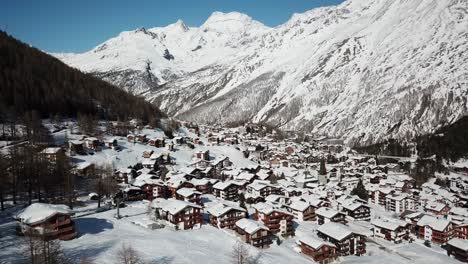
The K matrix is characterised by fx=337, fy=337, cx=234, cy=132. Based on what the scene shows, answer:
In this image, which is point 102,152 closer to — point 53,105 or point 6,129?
point 6,129

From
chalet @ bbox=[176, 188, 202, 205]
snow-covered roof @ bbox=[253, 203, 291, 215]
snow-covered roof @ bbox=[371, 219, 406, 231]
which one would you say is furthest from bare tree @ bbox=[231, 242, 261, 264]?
snow-covered roof @ bbox=[371, 219, 406, 231]

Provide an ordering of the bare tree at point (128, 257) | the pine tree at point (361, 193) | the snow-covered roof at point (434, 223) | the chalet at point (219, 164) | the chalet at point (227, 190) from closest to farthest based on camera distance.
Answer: the bare tree at point (128, 257) → the snow-covered roof at point (434, 223) → the chalet at point (227, 190) → the pine tree at point (361, 193) → the chalet at point (219, 164)

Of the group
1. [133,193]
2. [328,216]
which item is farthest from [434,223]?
[133,193]

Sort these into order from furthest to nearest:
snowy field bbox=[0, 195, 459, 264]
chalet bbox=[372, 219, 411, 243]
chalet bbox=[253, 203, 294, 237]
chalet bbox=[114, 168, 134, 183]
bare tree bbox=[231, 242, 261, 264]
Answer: chalet bbox=[114, 168, 134, 183], chalet bbox=[372, 219, 411, 243], chalet bbox=[253, 203, 294, 237], bare tree bbox=[231, 242, 261, 264], snowy field bbox=[0, 195, 459, 264]

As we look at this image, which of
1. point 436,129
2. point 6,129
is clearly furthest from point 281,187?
point 436,129

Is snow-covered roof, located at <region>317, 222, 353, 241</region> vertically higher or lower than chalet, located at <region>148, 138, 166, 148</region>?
lower

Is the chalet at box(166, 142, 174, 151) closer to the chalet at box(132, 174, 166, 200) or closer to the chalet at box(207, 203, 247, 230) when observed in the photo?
the chalet at box(132, 174, 166, 200)

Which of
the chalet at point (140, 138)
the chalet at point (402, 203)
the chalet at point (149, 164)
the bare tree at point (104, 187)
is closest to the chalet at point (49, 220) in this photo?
the bare tree at point (104, 187)

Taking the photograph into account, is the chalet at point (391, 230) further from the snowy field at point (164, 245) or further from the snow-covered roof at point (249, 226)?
the snow-covered roof at point (249, 226)
